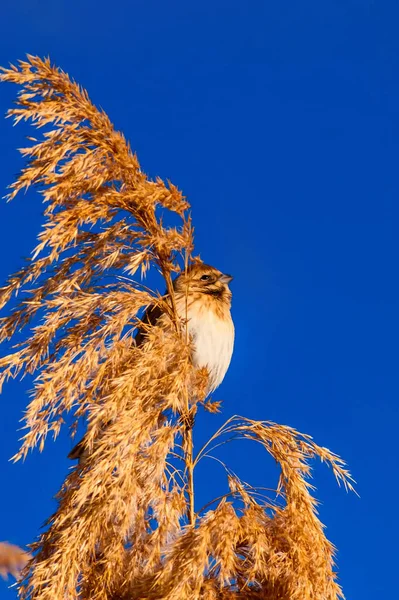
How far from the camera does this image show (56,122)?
3045 mm

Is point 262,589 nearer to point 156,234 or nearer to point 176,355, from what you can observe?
point 176,355

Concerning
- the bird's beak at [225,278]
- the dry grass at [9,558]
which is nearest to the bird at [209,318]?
the bird's beak at [225,278]

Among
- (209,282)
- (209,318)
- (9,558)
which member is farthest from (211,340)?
(9,558)

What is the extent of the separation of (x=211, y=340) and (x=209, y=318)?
14cm

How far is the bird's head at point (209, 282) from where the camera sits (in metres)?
4.49

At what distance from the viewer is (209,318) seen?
4.25 m

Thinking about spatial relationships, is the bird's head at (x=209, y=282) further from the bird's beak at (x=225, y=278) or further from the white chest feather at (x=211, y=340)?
the white chest feather at (x=211, y=340)

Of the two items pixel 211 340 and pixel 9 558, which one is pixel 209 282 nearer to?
pixel 211 340

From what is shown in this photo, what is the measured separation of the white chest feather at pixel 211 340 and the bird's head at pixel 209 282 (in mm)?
180

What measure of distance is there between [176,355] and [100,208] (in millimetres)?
613

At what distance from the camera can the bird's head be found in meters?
4.49

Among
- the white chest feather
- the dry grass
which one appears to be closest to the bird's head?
the white chest feather

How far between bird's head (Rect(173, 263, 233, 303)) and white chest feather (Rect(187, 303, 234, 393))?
0.18 metres

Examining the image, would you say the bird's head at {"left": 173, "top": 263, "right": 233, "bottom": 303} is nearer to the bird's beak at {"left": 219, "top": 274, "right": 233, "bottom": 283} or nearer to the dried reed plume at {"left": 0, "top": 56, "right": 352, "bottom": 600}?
the bird's beak at {"left": 219, "top": 274, "right": 233, "bottom": 283}
